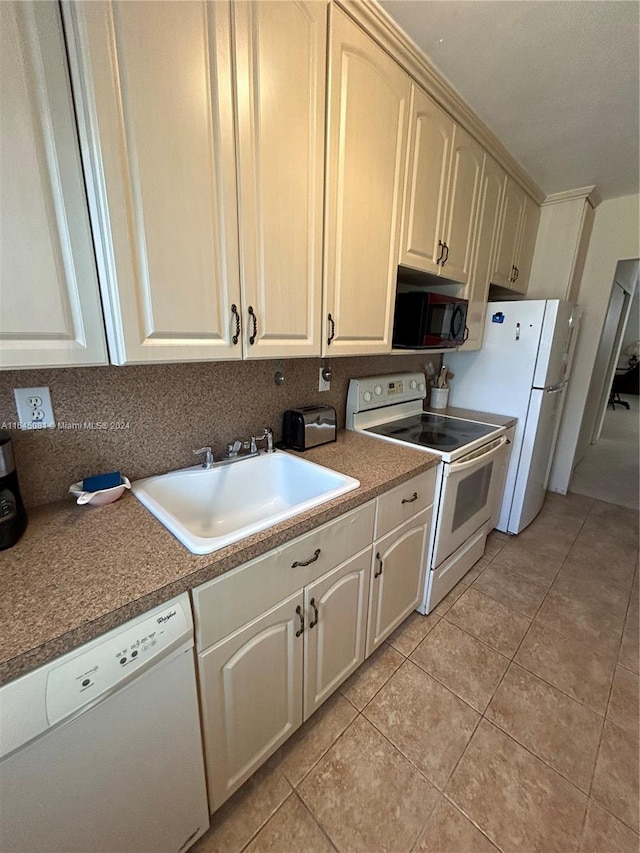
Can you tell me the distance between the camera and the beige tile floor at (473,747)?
106 centimetres

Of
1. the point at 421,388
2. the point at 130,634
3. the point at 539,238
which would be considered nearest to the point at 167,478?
the point at 130,634

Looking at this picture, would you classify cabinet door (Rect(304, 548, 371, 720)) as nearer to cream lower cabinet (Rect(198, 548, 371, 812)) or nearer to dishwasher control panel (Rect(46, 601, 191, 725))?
cream lower cabinet (Rect(198, 548, 371, 812))

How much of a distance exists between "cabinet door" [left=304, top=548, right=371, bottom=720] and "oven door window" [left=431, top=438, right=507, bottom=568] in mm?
562

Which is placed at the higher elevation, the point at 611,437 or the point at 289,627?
the point at 289,627

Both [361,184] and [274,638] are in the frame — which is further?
[361,184]

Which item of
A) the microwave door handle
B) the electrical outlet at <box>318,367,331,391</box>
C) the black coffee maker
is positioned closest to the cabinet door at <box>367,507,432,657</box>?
the electrical outlet at <box>318,367,331,391</box>

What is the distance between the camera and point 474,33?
1.26 meters

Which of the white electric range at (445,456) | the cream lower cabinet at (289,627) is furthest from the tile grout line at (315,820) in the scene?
the white electric range at (445,456)

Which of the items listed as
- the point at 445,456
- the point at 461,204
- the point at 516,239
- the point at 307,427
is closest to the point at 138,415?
the point at 307,427

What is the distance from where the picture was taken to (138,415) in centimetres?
120

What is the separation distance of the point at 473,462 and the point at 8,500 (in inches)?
71.0

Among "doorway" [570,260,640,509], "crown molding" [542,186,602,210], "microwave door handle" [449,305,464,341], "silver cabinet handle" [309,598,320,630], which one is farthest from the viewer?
"doorway" [570,260,640,509]

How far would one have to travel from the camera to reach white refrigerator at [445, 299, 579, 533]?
2.30m

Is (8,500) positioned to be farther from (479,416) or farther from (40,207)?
(479,416)
